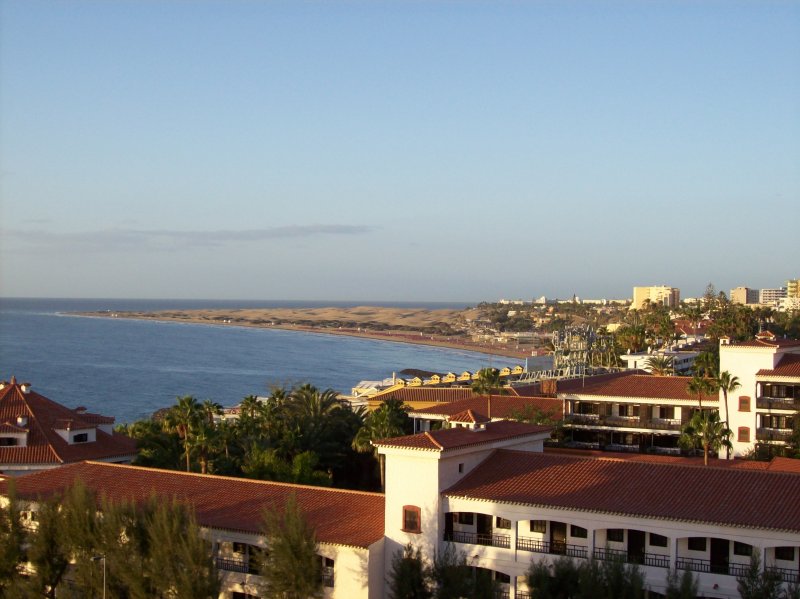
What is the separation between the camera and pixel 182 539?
2719cm

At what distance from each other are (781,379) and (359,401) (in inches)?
1391

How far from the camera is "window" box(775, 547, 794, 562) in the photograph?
27.5m

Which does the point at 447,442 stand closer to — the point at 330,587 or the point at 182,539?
the point at 330,587

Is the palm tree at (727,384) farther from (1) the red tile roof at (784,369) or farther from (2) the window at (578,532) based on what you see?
(2) the window at (578,532)

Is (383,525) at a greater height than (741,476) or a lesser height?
lesser

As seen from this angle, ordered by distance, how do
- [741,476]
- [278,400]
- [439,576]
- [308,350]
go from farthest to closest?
[308,350]
[278,400]
[741,476]
[439,576]

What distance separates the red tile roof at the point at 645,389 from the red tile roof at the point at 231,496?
2874cm

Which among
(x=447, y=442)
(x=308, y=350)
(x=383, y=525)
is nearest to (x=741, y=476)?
(x=447, y=442)

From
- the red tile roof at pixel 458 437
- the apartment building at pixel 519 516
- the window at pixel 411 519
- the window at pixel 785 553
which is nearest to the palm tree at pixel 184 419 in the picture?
the apartment building at pixel 519 516

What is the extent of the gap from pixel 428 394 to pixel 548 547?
37.7 meters

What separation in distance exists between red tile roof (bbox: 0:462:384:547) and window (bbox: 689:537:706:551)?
9408 millimetres

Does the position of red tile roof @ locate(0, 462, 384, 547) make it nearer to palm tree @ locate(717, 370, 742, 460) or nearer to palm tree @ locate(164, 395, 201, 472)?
palm tree @ locate(164, 395, 201, 472)

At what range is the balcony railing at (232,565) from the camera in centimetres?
3095

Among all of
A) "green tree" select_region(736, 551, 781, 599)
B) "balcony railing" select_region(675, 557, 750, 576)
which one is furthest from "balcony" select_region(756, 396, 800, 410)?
"green tree" select_region(736, 551, 781, 599)
